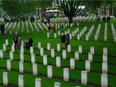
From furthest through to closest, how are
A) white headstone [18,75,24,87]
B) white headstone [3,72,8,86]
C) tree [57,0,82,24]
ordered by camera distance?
tree [57,0,82,24]
white headstone [3,72,8,86]
white headstone [18,75,24,87]

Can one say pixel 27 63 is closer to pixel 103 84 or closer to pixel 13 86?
pixel 13 86

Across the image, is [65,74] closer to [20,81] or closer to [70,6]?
[20,81]

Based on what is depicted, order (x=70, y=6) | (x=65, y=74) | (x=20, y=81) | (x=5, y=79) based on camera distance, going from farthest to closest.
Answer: (x=70, y=6) < (x=65, y=74) < (x=5, y=79) < (x=20, y=81)

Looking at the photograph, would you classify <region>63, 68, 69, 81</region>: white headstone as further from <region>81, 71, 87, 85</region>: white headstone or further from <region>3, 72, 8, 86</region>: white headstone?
<region>3, 72, 8, 86</region>: white headstone

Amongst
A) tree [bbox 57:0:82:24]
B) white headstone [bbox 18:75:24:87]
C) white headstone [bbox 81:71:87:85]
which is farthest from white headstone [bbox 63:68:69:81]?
tree [bbox 57:0:82:24]

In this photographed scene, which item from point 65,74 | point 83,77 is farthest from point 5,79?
point 83,77


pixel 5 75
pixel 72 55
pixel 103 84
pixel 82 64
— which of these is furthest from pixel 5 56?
pixel 103 84

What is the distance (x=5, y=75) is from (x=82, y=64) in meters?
5.64

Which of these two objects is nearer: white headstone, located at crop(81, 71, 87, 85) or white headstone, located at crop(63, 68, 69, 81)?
white headstone, located at crop(81, 71, 87, 85)

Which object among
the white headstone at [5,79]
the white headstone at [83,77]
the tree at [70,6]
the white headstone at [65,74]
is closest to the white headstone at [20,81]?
the white headstone at [5,79]

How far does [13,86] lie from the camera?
48.8 ft

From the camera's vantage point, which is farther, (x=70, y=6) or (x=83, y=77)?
(x=70, y=6)

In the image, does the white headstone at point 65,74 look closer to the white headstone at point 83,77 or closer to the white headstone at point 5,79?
the white headstone at point 83,77

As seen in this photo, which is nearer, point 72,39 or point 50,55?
point 50,55
